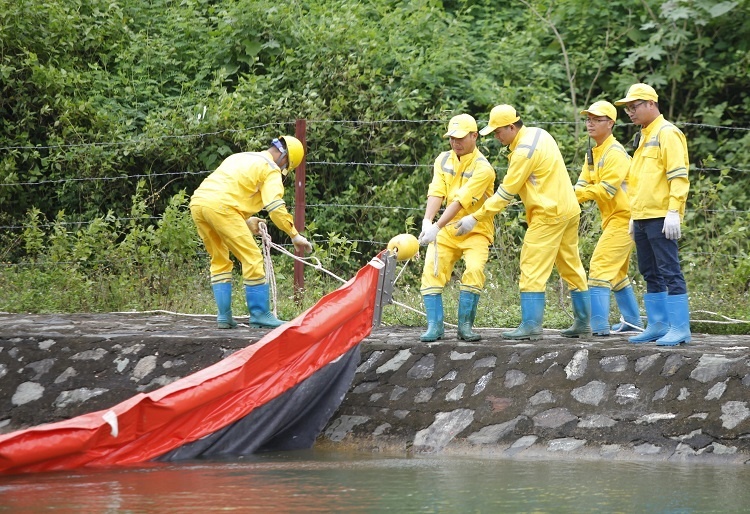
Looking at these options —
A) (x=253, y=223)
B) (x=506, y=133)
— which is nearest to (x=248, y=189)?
(x=253, y=223)

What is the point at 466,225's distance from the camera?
8.46m

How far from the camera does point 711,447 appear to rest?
7.08 metres

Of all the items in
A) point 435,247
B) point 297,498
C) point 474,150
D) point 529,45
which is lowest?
point 297,498

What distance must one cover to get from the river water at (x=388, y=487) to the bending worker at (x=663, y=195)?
5.38ft

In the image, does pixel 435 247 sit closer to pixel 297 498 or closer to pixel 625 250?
pixel 625 250

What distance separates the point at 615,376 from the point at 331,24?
343 inches

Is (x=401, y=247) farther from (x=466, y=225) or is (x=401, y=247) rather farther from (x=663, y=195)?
(x=663, y=195)

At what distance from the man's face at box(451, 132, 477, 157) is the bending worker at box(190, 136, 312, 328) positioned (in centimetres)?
171

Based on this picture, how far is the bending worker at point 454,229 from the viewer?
8.68 m

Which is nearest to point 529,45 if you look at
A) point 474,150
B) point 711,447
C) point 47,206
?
point 47,206

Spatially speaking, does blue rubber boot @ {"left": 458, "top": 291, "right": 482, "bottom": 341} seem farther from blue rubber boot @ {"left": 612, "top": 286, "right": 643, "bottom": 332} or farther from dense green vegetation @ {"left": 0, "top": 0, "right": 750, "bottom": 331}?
dense green vegetation @ {"left": 0, "top": 0, "right": 750, "bottom": 331}

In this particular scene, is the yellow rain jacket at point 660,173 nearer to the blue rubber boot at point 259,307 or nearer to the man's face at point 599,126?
the man's face at point 599,126

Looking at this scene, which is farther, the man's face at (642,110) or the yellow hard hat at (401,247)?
the yellow hard hat at (401,247)

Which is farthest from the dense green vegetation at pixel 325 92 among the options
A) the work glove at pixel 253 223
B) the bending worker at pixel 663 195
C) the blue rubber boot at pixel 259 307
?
the bending worker at pixel 663 195
